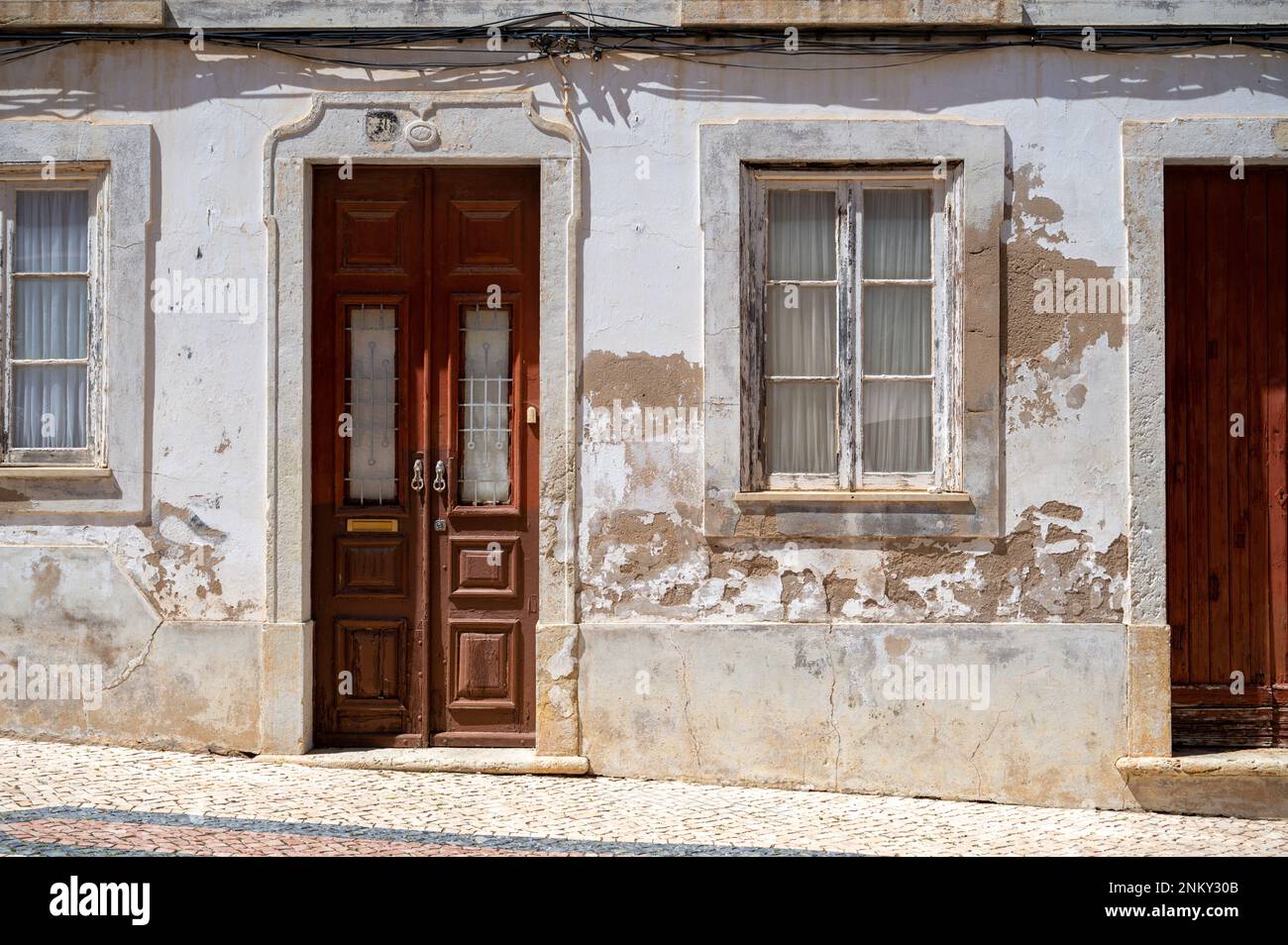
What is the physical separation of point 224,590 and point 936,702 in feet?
11.8

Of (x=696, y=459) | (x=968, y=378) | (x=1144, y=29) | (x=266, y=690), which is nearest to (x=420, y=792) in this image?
(x=266, y=690)

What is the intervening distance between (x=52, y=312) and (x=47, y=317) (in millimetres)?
36

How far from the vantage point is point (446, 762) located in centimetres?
687

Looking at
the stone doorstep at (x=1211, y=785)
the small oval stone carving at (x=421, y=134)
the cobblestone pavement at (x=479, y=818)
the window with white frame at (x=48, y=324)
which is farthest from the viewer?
the window with white frame at (x=48, y=324)

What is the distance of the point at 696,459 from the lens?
6914 millimetres

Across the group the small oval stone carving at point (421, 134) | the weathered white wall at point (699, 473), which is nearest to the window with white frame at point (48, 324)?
the weathered white wall at point (699, 473)

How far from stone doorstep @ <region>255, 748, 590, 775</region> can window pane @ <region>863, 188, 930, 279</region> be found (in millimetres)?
2877

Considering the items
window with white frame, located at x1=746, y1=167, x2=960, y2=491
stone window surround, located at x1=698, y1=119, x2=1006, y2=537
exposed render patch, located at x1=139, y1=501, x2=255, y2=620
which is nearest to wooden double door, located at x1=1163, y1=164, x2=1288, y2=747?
stone window surround, located at x1=698, y1=119, x2=1006, y2=537

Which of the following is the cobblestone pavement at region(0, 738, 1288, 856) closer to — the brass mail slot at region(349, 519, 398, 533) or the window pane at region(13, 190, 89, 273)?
the brass mail slot at region(349, 519, 398, 533)

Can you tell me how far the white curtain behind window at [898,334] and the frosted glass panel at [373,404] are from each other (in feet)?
7.95

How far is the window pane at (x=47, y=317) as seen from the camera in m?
7.17

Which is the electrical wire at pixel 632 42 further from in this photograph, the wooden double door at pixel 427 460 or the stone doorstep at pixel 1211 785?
the stone doorstep at pixel 1211 785

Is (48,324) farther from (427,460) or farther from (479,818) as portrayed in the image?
(479,818)

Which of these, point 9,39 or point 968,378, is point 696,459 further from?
point 9,39
